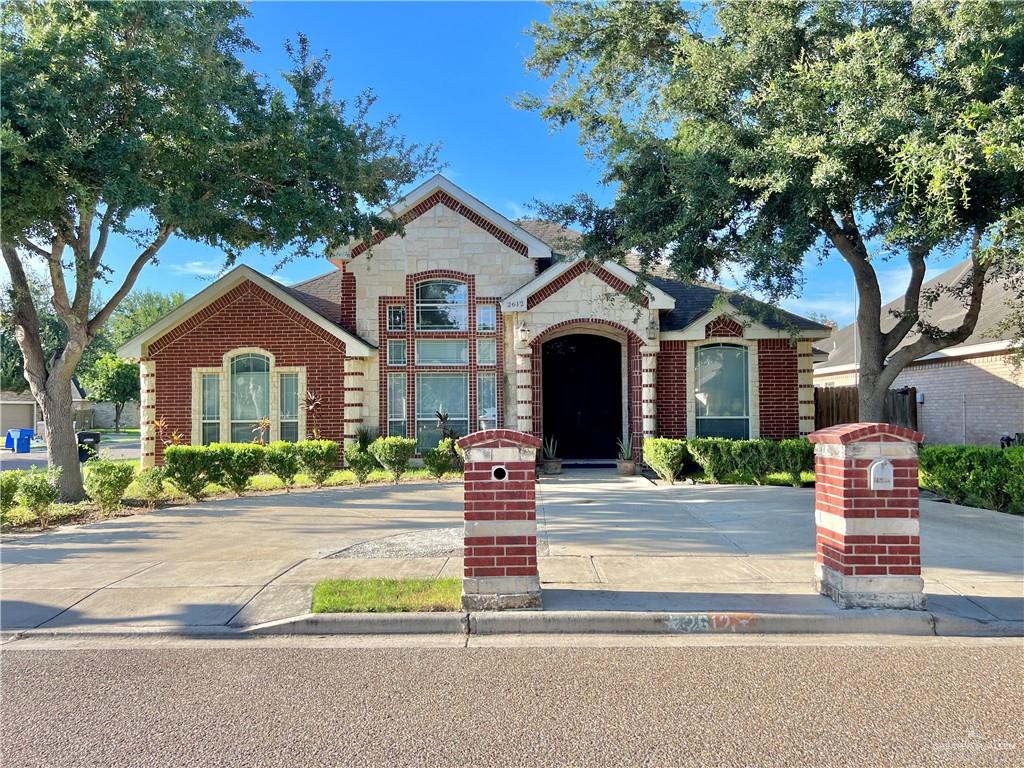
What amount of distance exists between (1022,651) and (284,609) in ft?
18.6

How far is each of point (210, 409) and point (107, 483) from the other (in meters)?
5.49

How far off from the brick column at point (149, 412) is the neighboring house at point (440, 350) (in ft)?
0.10

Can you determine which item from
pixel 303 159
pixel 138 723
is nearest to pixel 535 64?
pixel 303 159

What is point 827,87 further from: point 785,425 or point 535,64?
point 785,425

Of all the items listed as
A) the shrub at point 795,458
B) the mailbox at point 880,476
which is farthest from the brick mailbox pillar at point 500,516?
the shrub at point 795,458

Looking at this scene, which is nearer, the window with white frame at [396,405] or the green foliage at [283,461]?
the green foliage at [283,461]

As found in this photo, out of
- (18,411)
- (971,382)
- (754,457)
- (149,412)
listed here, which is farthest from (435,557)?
(18,411)

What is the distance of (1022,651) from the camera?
4.72 metres

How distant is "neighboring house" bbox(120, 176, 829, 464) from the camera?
14.8 metres

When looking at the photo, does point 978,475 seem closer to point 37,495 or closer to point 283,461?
point 283,461

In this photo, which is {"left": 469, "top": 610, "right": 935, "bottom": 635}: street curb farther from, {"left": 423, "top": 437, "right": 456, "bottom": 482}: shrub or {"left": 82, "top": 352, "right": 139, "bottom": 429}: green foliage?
{"left": 82, "top": 352, "right": 139, "bottom": 429}: green foliage

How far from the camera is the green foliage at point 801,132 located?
843 centimetres

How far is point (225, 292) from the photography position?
50.3 ft

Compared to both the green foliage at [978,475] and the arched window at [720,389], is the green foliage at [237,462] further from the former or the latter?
the green foliage at [978,475]
